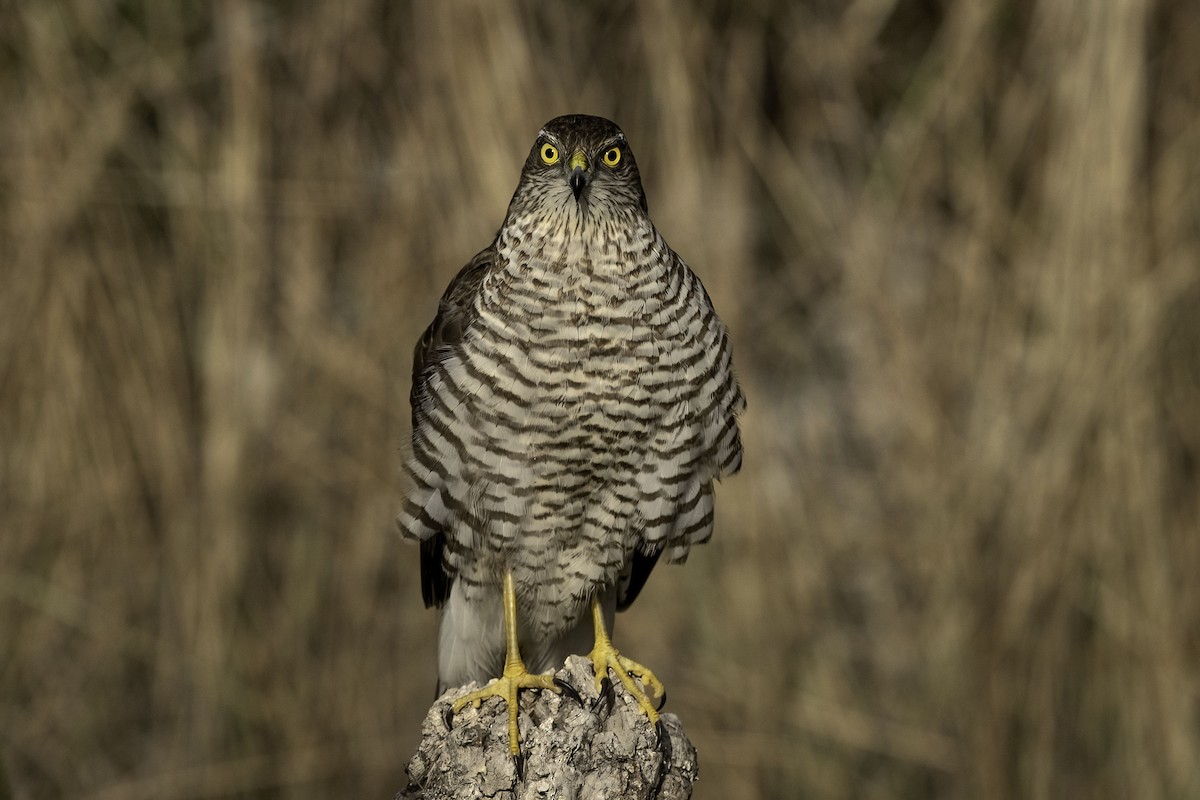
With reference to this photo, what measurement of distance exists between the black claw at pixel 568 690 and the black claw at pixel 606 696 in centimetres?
3

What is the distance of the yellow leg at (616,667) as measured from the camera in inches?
130

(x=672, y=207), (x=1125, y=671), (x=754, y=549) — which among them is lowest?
(x=1125, y=671)

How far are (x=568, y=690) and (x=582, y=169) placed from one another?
1102 millimetres

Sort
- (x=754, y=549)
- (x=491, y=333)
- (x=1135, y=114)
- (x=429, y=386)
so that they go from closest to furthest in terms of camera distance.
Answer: (x=491, y=333) → (x=429, y=386) → (x=1135, y=114) → (x=754, y=549)

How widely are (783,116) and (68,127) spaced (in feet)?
8.25

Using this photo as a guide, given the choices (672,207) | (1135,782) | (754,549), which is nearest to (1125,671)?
(1135,782)

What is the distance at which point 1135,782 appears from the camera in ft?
16.9

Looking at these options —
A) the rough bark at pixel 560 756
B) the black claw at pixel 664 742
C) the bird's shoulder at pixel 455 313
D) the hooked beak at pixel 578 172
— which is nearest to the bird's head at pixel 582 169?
the hooked beak at pixel 578 172

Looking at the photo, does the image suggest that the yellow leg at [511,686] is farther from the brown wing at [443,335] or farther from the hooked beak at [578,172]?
the hooked beak at [578,172]

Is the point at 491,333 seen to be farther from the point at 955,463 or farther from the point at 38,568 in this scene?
the point at 38,568

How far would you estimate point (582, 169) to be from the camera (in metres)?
3.27

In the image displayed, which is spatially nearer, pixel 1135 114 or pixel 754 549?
pixel 1135 114

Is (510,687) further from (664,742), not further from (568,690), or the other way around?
(664,742)

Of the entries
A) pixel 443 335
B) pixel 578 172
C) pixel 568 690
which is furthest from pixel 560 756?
pixel 578 172
